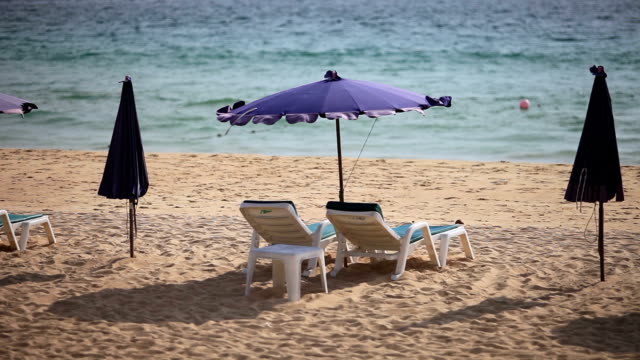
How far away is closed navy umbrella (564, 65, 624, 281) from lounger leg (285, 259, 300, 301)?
2304 millimetres

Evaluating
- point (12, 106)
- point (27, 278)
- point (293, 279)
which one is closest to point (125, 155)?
point (12, 106)

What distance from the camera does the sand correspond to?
244 inches

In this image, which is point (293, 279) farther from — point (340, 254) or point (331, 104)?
point (331, 104)

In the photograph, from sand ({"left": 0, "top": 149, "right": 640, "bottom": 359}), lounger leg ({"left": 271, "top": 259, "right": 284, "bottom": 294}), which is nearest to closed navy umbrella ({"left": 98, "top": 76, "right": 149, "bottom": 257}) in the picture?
sand ({"left": 0, "top": 149, "right": 640, "bottom": 359})

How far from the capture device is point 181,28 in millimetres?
52062

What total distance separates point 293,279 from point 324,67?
101 feet

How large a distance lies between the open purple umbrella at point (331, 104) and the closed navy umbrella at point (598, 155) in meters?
1.26

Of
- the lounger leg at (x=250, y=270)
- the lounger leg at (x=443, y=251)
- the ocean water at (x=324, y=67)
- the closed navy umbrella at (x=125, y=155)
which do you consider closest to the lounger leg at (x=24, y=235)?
the closed navy umbrella at (x=125, y=155)

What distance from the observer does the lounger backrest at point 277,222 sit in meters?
7.57

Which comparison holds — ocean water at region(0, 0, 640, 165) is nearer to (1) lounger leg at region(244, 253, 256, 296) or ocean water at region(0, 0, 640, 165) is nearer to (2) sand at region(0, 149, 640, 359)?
(2) sand at region(0, 149, 640, 359)

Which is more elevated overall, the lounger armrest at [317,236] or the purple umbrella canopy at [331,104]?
the purple umbrella canopy at [331,104]

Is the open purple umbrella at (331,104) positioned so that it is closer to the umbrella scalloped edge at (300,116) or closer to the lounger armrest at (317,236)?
the umbrella scalloped edge at (300,116)

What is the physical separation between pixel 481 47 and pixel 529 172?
28180 millimetres

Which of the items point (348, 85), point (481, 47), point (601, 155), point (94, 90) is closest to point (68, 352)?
point (348, 85)
